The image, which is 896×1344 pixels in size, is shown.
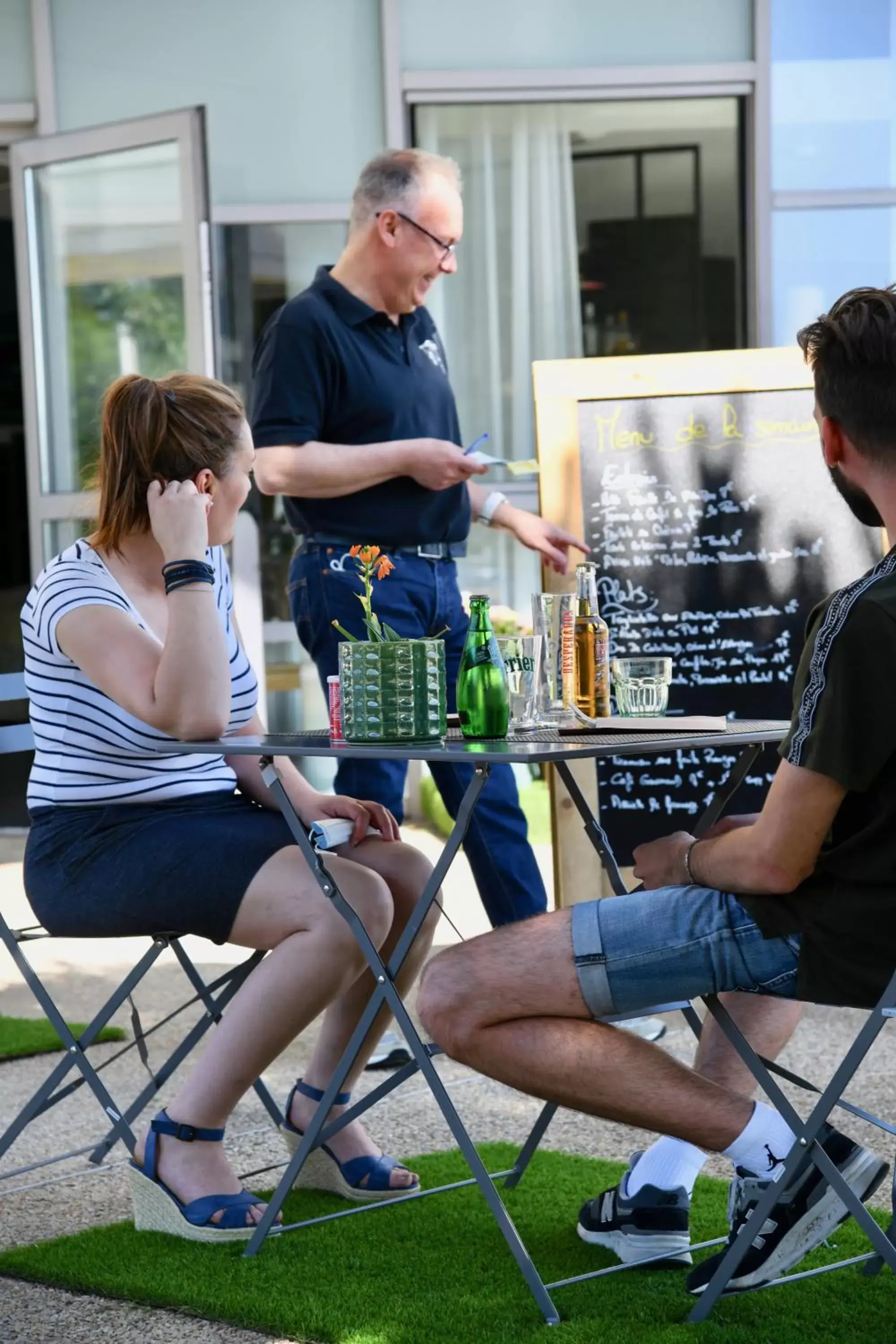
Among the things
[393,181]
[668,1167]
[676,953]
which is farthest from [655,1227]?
[393,181]

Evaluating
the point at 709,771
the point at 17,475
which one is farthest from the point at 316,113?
the point at 709,771

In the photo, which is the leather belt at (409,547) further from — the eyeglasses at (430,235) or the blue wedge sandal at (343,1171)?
the blue wedge sandal at (343,1171)

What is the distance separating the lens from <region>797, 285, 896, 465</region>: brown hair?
81.3 inches

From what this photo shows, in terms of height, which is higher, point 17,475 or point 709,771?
point 17,475

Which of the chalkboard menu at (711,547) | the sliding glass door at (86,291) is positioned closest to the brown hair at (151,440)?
the chalkboard menu at (711,547)

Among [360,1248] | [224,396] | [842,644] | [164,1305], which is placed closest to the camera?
[842,644]

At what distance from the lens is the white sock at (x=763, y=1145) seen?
222 centimetres

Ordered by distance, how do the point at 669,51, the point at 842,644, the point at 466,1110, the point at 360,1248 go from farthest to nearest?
the point at 669,51 < the point at 466,1110 < the point at 360,1248 < the point at 842,644

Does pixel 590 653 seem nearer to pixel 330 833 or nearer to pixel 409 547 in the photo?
pixel 330 833

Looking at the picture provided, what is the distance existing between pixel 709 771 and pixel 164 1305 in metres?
2.34

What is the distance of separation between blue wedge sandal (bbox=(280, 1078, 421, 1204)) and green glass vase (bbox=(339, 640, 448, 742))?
0.74 meters

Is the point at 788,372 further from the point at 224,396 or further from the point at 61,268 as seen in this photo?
the point at 61,268

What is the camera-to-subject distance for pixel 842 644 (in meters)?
2.00

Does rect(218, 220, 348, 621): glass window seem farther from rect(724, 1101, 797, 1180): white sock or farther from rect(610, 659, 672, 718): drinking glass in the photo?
rect(724, 1101, 797, 1180): white sock
